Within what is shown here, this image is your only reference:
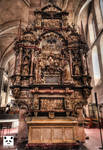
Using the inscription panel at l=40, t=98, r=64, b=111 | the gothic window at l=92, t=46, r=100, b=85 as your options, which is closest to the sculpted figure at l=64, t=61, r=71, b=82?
the inscription panel at l=40, t=98, r=64, b=111

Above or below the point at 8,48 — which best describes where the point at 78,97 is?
below

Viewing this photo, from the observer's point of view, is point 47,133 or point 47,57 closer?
point 47,133

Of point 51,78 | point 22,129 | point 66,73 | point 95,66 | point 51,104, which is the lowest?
point 22,129

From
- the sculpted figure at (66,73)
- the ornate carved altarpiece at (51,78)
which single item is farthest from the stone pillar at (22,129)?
the sculpted figure at (66,73)

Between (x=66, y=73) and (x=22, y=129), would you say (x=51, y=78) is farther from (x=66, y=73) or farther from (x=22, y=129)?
(x=22, y=129)

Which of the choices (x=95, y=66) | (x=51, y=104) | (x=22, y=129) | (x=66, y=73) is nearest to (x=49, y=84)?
(x=51, y=104)

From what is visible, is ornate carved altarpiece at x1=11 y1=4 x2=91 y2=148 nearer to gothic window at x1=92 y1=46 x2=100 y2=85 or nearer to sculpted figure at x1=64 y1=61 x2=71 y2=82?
sculpted figure at x1=64 y1=61 x2=71 y2=82

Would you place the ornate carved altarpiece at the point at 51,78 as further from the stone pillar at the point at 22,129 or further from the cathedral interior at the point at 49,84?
the stone pillar at the point at 22,129

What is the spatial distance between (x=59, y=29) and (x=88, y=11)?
9.96m

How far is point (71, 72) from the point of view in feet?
20.2

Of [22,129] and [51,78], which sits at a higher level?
[51,78]

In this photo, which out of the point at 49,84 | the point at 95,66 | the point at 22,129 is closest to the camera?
the point at 22,129

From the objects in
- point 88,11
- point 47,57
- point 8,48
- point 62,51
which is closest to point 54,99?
point 47,57

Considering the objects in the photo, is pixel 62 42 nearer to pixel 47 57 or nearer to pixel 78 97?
pixel 47 57
